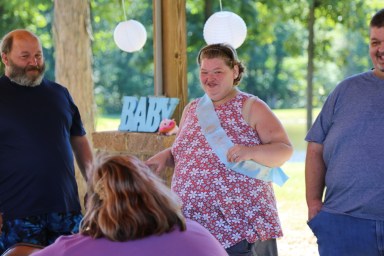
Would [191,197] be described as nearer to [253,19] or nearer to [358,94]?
[358,94]

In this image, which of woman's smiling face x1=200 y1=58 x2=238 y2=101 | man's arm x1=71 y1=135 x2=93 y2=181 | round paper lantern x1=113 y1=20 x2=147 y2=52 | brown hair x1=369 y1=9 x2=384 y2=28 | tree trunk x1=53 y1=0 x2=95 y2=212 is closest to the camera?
brown hair x1=369 y1=9 x2=384 y2=28

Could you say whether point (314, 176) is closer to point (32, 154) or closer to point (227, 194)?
point (227, 194)

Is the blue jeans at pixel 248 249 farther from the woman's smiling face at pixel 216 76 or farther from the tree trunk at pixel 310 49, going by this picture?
the tree trunk at pixel 310 49

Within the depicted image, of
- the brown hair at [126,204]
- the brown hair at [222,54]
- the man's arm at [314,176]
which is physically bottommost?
the man's arm at [314,176]

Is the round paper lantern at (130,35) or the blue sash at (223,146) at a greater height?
the round paper lantern at (130,35)

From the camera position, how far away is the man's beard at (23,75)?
280 cm

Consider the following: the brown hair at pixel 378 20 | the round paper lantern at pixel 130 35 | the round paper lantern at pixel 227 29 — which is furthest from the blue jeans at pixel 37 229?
the round paper lantern at pixel 130 35

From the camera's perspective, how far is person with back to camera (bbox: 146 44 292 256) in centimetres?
257

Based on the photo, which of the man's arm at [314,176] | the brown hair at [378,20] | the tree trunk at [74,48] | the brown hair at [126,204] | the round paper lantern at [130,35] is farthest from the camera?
the tree trunk at [74,48]

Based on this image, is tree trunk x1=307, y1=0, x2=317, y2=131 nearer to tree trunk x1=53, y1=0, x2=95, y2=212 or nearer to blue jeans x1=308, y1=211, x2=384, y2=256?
tree trunk x1=53, y1=0, x2=95, y2=212

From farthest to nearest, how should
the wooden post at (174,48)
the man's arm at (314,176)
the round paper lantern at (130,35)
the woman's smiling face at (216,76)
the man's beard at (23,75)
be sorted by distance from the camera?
the round paper lantern at (130,35)
the wooden post at (174,48)
the man's beard at (23,75)
the woman's smiling face at (216,76)
the man's arm at (314,176)

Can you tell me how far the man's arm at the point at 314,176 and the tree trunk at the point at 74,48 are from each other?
486 cm

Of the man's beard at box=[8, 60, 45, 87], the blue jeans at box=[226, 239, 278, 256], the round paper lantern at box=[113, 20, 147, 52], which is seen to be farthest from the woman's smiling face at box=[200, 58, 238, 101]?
the round paper lantern at box=[113, 20, 147, 52]

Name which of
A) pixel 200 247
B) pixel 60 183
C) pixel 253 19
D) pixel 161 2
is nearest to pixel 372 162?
pixel 200 247
